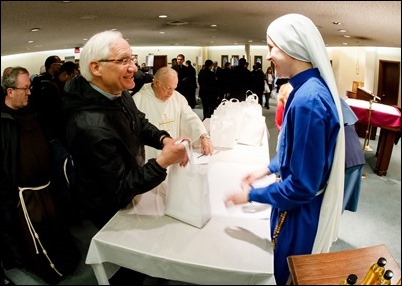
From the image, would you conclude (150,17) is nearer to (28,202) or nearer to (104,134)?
(104,134)

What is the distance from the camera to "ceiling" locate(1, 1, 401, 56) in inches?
27.2

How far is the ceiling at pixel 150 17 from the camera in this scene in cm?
69

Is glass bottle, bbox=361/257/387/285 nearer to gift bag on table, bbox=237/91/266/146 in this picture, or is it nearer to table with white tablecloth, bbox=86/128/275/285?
table with white tablecloth, bbox=86/128/275/285

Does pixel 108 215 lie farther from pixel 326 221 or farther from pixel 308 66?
pixel 308 66

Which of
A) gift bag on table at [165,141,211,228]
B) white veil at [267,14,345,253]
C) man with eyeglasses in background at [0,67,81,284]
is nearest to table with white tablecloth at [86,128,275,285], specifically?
gift bag on table at [165,141,211,228]

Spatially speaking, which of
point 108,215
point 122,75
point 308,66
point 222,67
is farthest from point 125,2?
point 222,67

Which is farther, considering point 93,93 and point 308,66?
point 93,93

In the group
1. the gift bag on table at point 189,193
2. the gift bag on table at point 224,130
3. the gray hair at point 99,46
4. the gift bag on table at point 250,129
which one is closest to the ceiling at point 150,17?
the gray hair at point 99,46

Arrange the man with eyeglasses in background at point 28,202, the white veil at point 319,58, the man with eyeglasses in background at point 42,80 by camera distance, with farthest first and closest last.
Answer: the man with eyeglasses in background at point 28,202, the man with eyeglasses in background at point 42,80, the white veil at point 319,58

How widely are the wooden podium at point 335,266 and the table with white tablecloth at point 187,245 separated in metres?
0.13

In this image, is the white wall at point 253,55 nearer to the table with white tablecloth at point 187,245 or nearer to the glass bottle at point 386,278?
the glass bottle at point 386,278

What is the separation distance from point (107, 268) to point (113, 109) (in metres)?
0.61

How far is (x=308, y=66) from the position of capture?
42.0 inches

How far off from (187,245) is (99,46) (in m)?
0.77
